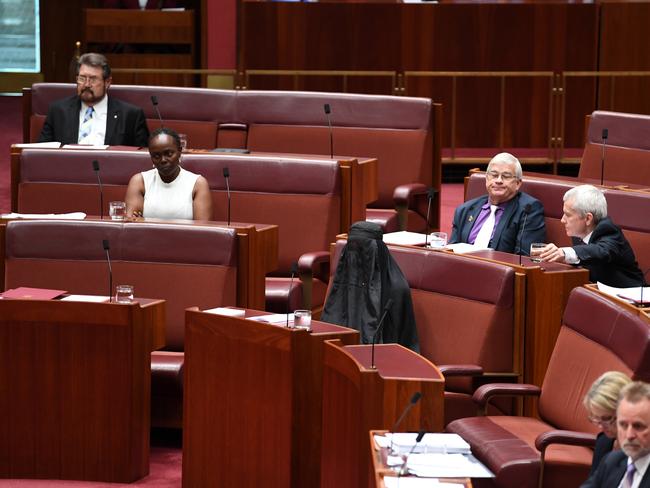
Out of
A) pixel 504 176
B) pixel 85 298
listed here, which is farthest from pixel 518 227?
pixel 85 298

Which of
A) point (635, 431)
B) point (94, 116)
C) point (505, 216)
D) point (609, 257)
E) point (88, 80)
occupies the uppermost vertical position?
Result: point (88, 80)

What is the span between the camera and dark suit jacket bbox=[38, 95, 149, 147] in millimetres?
5906

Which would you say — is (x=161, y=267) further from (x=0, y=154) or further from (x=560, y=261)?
(x=0, y=154)

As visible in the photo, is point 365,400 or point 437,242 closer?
point 365,400

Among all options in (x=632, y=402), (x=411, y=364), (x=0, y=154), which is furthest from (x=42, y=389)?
(x=0, y=154)

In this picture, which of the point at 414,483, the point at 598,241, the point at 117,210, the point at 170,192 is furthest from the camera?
the point at 170,192

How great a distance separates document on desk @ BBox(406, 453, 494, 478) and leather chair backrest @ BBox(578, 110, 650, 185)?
286 cm

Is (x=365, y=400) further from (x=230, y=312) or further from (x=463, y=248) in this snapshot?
(x=463, y=248)

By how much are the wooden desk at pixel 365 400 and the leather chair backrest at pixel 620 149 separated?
2401mm

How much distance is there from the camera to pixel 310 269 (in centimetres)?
489

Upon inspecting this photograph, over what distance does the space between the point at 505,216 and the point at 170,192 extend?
1.27 m

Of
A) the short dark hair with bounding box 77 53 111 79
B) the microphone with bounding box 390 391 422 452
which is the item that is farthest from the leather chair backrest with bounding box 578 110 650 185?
the microphone with bounding box 390 391 422 452

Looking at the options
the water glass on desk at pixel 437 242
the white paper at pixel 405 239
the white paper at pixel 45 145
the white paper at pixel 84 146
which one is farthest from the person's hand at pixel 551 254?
the white paper at pixel 45 145

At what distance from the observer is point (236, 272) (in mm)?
4570
